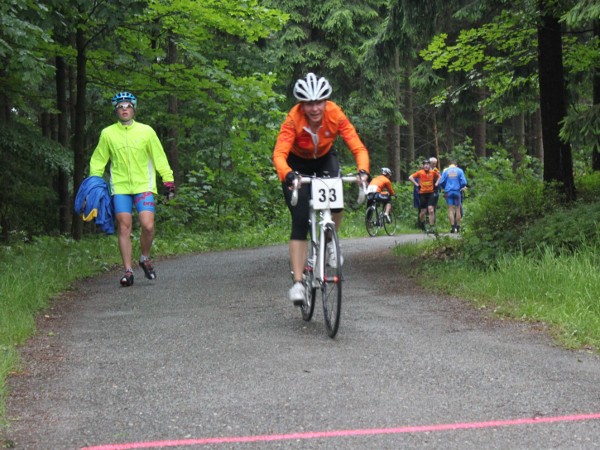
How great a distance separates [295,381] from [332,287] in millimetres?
1411

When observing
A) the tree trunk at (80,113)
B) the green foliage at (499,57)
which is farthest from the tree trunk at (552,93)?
the tree trunk at (80,113)

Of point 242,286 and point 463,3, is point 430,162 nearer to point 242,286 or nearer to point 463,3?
point 463,3

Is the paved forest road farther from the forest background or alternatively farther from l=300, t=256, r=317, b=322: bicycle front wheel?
the forest background

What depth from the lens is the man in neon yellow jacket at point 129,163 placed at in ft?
30.2

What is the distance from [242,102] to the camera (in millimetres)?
15664

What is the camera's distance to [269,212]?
24922mm

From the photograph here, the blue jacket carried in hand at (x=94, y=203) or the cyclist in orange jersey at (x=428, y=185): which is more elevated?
the cyclist in orange jersey at (x=428, y=185)

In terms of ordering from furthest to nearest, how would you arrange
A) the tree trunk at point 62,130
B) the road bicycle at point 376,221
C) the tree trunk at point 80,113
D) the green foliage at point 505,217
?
1. the road bicycle at point 376,221
2. the tree trunk at point 62,130
3. the tree trunk at point 80,113
4. the green foliage at point 505,217

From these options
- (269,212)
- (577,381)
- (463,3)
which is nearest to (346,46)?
(269,212)

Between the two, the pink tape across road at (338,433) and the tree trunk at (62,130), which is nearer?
the pink tape across road at (338,433)

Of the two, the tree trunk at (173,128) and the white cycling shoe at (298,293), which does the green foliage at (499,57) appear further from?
the white cycling shoe at (298,293)

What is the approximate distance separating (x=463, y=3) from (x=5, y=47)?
753 cm

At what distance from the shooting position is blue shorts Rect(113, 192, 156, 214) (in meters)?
9.24

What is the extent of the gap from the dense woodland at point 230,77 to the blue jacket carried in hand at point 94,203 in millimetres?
1411
